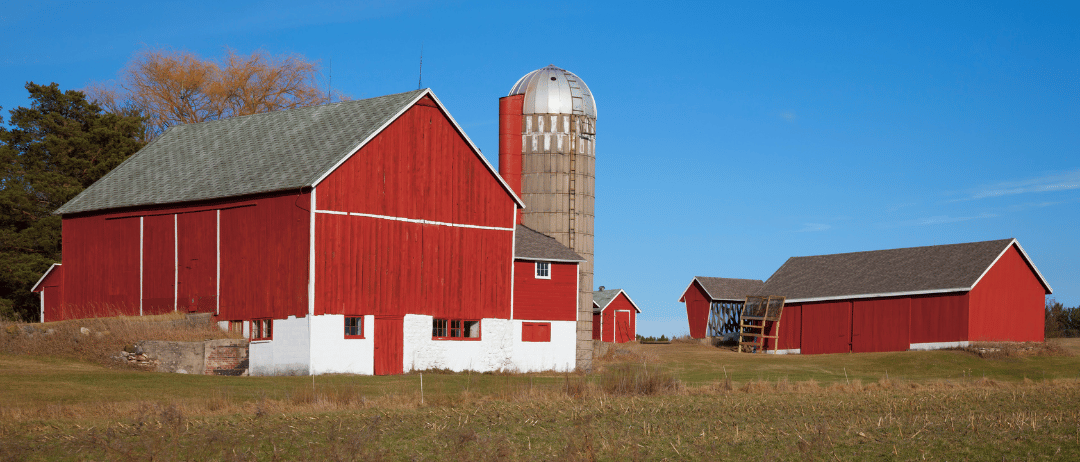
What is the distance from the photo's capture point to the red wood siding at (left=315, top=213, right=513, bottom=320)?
108 ft

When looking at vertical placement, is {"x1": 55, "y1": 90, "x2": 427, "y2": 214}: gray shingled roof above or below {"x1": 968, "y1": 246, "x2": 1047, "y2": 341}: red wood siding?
above

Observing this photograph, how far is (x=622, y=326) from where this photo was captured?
71.9 metres

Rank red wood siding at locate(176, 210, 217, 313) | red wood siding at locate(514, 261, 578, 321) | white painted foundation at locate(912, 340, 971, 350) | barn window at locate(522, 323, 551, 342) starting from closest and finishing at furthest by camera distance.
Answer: red wood siding at locate(176, 210, 217, 313)
barn window at locate(522, 323, 551, 342)
red wood siding at locate(514, 261, 578, 321)
white painted foundation at locate(912, 340, 971, 350)

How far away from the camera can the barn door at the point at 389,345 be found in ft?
111

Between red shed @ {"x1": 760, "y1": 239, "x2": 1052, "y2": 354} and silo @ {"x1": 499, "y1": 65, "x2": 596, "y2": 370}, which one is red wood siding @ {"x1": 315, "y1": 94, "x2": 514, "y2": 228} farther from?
red shed @ {"x1": 760, "y1": 239, "x2": 1052, "y2": 354}

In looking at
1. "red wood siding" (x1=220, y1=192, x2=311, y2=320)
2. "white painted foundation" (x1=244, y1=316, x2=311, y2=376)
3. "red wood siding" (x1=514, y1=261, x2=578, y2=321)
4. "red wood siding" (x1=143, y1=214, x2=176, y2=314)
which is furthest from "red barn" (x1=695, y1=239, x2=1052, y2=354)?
"red wood siding" (x1=143, y1=214, x2=176, y2=314)

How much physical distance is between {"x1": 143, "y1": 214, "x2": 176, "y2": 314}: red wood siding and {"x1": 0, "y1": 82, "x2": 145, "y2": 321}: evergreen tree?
39.1 ft

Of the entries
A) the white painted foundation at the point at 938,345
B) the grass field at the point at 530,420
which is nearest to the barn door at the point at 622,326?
the white painted foundation at the point at 938,345

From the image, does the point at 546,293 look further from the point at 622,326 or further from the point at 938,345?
the point at 622,326

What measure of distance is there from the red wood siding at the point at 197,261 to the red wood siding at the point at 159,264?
40cm

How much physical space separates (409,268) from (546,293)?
6.96 metres

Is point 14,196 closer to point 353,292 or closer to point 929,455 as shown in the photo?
point 353,292

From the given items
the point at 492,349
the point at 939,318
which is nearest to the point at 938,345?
the point at 939,318

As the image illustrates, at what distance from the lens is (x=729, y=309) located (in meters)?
65.8
